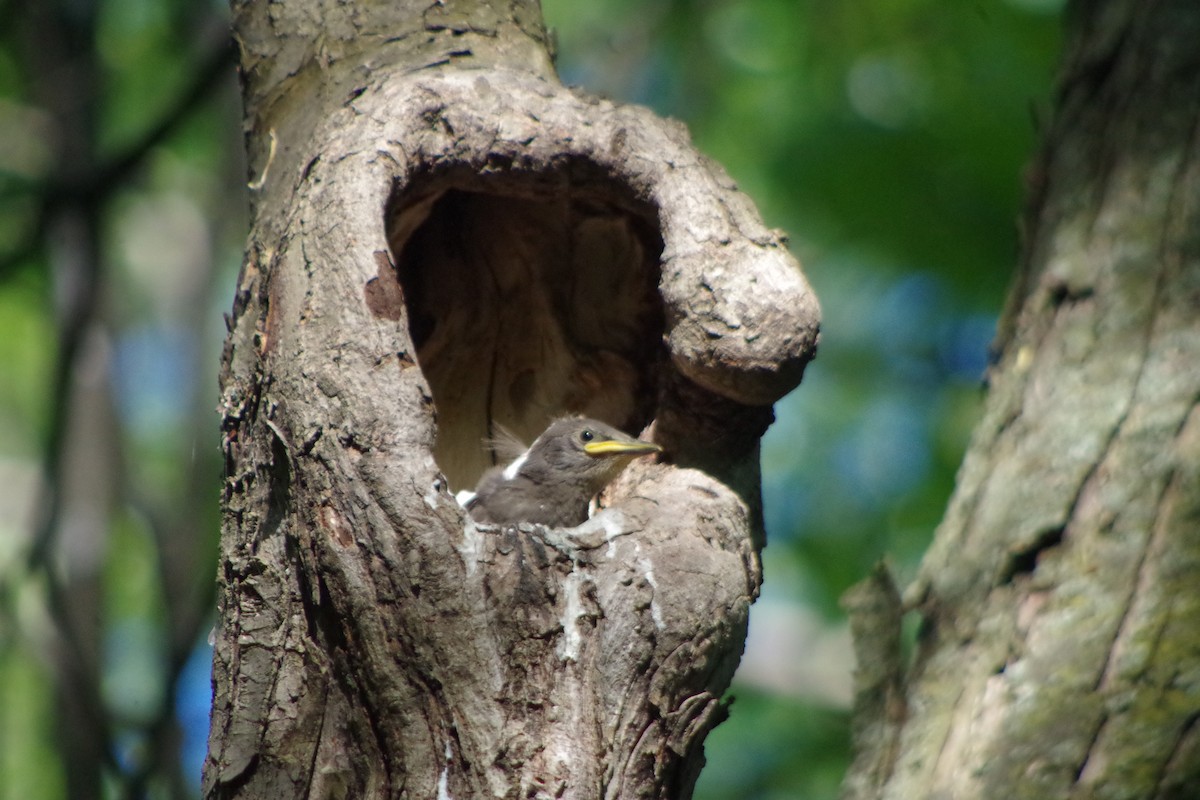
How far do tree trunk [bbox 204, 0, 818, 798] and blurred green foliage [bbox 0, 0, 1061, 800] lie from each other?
122cm

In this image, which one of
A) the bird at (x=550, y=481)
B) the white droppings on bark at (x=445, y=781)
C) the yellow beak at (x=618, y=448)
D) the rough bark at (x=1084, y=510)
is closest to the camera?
the white droppings on bark at (x=445, y=781)

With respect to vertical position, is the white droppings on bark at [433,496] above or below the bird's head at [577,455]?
below

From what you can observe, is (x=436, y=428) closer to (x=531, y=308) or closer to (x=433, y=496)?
(x=433, y=496)

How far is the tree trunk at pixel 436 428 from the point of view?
2547mm

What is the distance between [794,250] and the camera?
6715 millimetres

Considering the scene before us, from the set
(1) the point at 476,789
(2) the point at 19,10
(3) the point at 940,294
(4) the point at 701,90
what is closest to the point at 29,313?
(2) the point at 19,10

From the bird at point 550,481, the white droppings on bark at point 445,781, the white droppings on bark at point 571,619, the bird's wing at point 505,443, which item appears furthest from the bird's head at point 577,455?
the white droppings on bark at point 445,781

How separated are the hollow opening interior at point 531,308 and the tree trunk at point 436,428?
0.01m

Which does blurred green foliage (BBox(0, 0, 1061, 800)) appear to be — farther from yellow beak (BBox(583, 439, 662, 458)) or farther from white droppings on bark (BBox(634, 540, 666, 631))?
white droppings on bark (BBox(634, 540, 666, 631))

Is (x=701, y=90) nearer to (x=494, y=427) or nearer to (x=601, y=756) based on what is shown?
(x=494, y=427)

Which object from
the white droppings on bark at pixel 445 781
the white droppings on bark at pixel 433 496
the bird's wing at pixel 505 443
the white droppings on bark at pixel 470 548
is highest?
the bird's wing at pixel 505 443

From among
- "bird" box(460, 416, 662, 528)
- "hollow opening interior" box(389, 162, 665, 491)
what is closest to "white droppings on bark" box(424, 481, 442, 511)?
"hollow opening interior" box(389, 162, 665, 491)

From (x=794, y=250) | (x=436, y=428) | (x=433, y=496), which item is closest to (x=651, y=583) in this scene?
(x=433, y=496)

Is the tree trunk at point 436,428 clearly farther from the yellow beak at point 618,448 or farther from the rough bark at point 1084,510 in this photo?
the rough bark at point 1084,510
